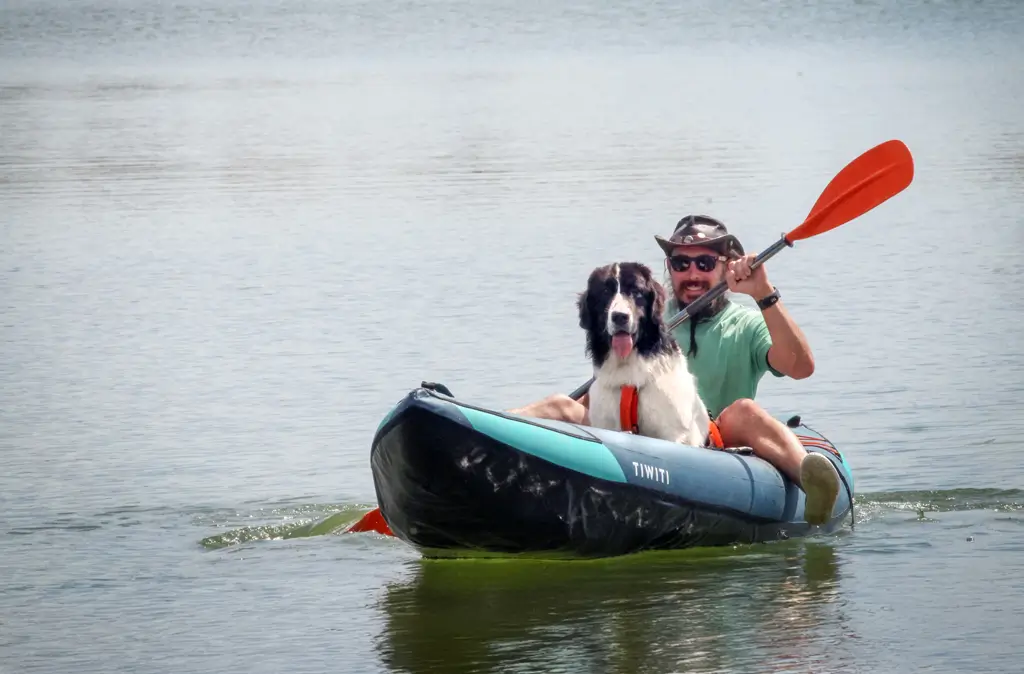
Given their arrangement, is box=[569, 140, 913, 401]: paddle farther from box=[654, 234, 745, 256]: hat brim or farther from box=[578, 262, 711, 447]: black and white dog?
box=[578, 262, 711, 447]: black and white dog

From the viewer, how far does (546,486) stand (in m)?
6.47

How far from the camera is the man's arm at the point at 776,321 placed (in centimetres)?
696

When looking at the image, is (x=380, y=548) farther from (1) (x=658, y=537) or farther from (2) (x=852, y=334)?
(2) (x=852, y=334)

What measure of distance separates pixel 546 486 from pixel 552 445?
15 centimetres

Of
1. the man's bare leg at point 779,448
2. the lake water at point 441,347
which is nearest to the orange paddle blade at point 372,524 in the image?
the lake water at point 441,347

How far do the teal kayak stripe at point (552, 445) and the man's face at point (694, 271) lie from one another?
107 cm

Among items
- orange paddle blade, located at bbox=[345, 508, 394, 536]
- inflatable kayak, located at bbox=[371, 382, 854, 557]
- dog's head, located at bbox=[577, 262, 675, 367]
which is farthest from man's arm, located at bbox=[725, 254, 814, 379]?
orange paddle blade, located at bbox=[345, 508, 394, 536]

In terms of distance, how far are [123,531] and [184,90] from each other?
2265 cm

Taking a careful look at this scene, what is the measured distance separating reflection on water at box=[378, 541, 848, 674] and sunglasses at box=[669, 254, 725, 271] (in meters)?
1.10

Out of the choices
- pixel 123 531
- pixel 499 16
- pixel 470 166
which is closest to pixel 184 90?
pixel 470 166

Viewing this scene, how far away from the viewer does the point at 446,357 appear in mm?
11141

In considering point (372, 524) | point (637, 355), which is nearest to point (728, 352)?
point (637, 355)

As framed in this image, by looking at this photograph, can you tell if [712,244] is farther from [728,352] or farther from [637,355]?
[637,355]

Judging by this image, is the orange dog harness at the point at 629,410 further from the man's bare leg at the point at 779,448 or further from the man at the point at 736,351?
the man's bare leg at the point at 779,448
